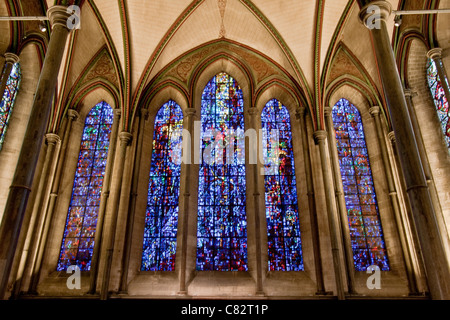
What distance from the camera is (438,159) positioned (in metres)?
10.3

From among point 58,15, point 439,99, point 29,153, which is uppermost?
point 58,15

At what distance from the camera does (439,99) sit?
10.6 m

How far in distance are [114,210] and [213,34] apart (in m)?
7.07

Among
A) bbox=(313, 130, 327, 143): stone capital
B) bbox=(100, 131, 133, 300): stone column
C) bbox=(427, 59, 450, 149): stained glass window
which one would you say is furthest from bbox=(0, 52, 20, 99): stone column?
bbox=(427, 59, 450, 149): stained glass window

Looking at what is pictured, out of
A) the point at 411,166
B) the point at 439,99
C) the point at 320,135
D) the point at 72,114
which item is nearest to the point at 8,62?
the point at 72,114

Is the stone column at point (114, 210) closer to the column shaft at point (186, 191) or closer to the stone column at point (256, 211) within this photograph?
the column shaft at point (186, 191)

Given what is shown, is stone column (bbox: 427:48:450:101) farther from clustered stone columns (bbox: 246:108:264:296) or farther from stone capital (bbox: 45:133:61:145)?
stone capital (bbox: 45:133:61:145)

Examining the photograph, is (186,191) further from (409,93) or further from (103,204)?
(409,93)

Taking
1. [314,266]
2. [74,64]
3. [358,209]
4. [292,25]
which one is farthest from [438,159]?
[74,64]

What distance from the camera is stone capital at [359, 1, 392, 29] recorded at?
7.37 meters

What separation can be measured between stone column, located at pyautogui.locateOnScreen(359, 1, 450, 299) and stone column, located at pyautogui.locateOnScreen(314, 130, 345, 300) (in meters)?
4.66

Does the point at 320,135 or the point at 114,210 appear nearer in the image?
the point at 114,210
